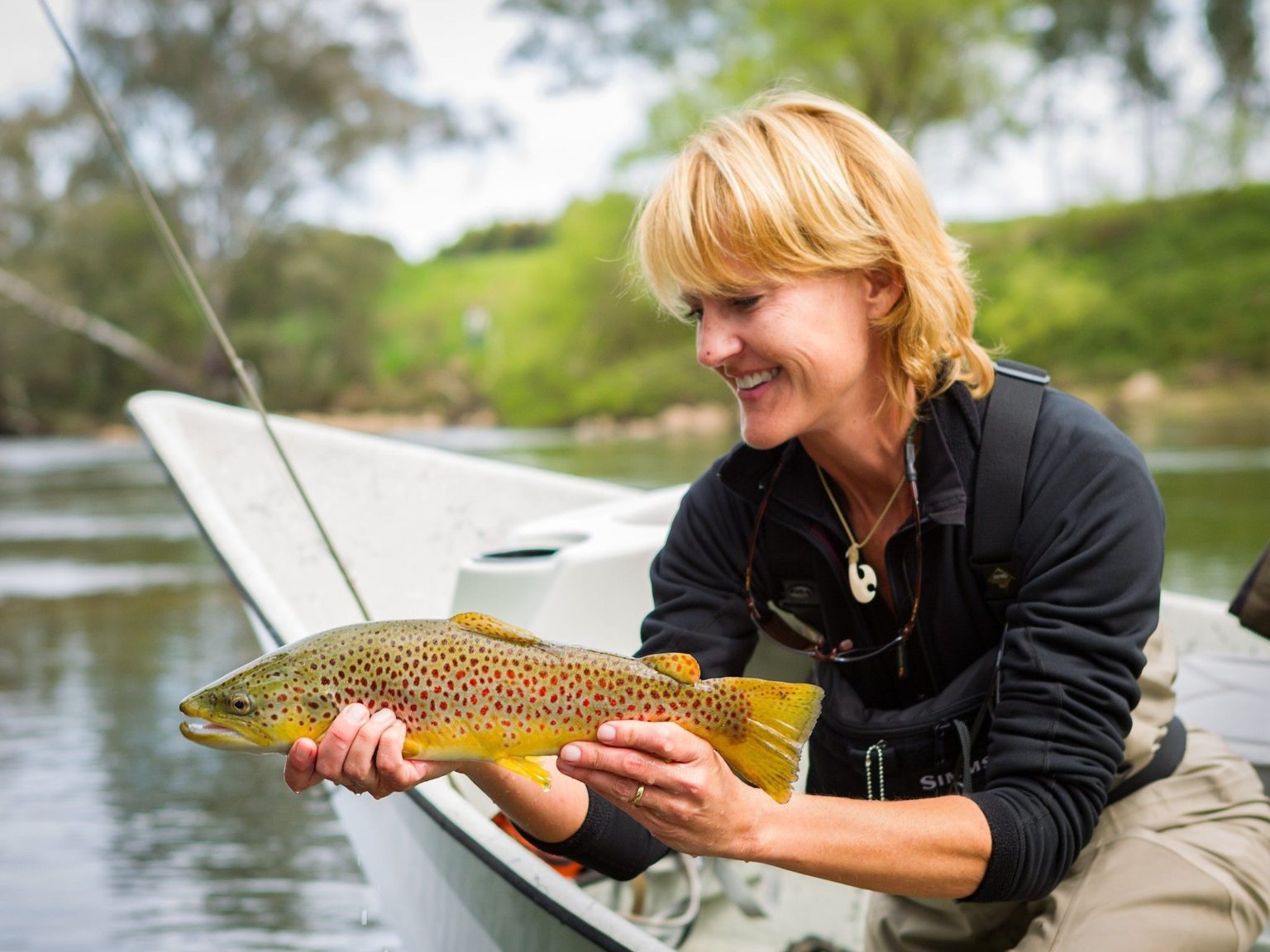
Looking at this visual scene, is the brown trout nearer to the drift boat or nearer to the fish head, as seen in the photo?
the fish head

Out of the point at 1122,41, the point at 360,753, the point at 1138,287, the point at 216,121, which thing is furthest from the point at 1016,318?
the point at 360,753

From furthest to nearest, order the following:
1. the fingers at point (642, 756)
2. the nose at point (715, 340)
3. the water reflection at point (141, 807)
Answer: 1. the water reflection at point (141, 807)
2. the nose at point (715, 340)
3. the fingers at point (642, 756)

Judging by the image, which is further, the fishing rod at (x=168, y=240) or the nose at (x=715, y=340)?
the fishing rod at (x=168, y=240)

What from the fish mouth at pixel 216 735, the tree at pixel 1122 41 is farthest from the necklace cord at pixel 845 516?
the tree at pixel 1122 41

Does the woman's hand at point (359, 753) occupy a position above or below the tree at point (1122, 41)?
below

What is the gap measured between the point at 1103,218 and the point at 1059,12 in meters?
6.01

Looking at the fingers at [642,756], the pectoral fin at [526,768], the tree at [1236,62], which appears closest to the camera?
the fingers at [642,756]

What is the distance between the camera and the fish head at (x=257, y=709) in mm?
1543

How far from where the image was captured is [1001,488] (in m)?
1.84

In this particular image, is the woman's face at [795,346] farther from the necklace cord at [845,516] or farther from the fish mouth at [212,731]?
the fish mouth at [212,731]

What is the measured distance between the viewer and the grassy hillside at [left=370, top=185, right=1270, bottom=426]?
31266 mm

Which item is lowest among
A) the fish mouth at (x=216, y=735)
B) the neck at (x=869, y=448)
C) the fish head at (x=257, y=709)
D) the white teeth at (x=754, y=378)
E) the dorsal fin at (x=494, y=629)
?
the fish mouth at (x=216, y=735)

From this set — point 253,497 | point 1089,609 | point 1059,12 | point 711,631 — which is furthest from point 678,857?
point 1059,12

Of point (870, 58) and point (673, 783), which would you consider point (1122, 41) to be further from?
point (673, 783)
